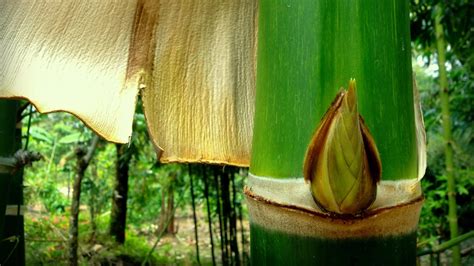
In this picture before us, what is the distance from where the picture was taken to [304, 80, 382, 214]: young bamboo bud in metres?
0.23

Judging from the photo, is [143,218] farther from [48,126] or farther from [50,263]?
[50,263]

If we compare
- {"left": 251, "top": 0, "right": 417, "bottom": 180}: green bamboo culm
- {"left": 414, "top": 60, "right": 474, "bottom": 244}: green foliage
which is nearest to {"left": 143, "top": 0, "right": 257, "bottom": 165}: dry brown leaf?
{"left": 251, "top": 0, "right": 417, "bottom": 180}: green bamboo culm

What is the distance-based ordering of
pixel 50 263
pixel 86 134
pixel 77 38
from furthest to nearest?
1. pixel 86 134
2. pixel 50 263
3. pixel 77 38

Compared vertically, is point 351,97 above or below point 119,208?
above

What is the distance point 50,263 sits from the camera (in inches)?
55.0

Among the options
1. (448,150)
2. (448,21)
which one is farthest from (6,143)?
(448,21)

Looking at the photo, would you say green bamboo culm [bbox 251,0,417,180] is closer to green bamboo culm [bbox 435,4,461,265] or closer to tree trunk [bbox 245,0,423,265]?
tree trunk [bbox 245,0,423,265]

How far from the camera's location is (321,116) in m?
0.25

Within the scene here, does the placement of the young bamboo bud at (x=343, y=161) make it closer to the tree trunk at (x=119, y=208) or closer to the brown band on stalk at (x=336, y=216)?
the brown band on stalk at (x=336, y=216)

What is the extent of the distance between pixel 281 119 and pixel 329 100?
0.09 ft

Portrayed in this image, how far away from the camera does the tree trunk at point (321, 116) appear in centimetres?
25

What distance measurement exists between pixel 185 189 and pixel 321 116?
8.56 ft

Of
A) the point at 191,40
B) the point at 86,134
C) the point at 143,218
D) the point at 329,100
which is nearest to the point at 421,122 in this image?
the point at 329,100

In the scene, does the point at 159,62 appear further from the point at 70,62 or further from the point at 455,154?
the point at 455,154
